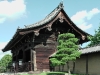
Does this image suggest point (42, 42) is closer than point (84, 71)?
No

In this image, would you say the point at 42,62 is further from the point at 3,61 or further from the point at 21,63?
the point at 3,61

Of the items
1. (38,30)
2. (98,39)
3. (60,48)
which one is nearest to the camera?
(60,48)

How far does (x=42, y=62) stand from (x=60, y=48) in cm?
659

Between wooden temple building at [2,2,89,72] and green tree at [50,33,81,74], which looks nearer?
green tree at [50,33,81,74]

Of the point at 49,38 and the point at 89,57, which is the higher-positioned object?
the point at 49,38

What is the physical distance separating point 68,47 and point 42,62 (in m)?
6.75

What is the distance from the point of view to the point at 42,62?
24.7 meters

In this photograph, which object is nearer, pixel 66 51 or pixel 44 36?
pixel 66 51

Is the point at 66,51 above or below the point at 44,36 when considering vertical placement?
below

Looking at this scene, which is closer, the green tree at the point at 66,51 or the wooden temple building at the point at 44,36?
the green tree at the point at 66,51

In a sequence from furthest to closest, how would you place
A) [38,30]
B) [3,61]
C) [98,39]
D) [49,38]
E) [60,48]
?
[3,61], [98,39], [49,38], [38,30], [60,48]

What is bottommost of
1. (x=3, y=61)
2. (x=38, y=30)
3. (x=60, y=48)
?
(x=3, y=61)

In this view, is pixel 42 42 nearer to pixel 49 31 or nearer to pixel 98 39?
pixel 49 31

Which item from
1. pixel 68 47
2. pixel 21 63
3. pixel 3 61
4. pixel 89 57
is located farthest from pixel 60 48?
pixel 3 61
